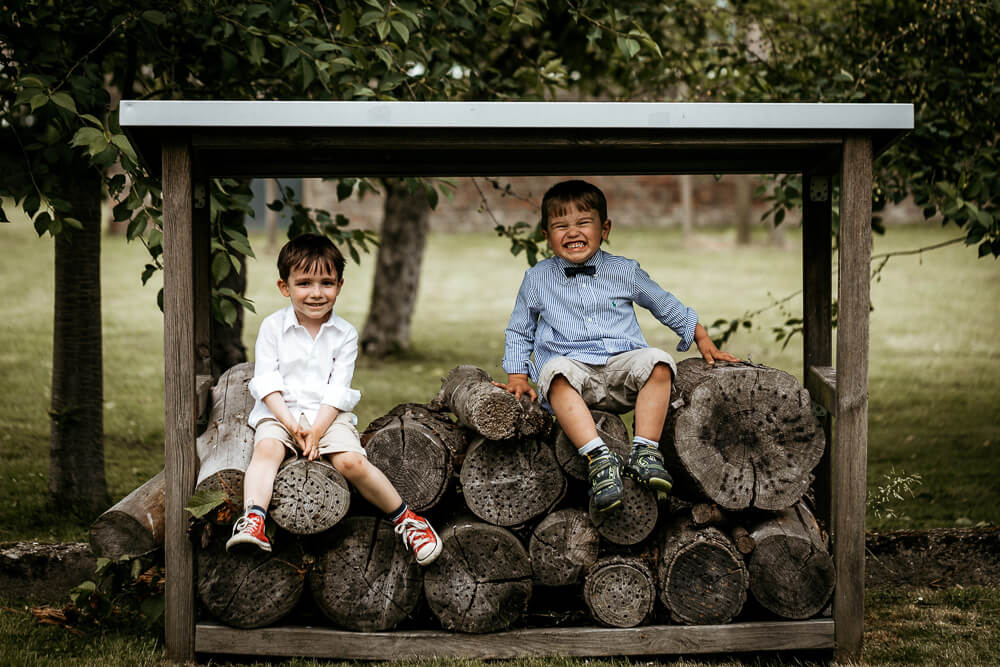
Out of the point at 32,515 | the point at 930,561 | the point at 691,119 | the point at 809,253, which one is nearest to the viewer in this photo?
the point at 691,119

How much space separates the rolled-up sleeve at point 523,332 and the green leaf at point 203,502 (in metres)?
1.33

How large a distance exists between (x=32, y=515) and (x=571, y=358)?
372 cm

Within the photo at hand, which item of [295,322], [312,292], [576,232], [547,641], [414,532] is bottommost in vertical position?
[547,641]

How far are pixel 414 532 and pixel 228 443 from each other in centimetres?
86

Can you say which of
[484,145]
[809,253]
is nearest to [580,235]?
[484,145]

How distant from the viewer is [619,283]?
4.54m

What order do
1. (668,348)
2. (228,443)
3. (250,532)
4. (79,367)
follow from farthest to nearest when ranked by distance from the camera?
(668,348) → (79,367) → (228,443) → (250,532)

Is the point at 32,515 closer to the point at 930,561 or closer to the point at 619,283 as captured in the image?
the point at 619,283

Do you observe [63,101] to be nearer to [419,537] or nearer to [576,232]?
[576,232]

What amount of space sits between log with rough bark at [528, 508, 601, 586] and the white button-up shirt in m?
0.95

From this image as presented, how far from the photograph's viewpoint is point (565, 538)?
4.19 metres

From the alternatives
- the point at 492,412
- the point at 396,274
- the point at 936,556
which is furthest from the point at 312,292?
the point at 396,274

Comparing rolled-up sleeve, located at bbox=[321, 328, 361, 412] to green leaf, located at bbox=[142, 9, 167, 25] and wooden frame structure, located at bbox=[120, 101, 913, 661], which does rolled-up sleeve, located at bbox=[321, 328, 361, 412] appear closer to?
wooden frame structure, located at bbox=[120, 101, 913, 661]

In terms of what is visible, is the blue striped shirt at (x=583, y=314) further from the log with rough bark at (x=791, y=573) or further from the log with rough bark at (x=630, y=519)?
the log with rough bark at (x=791, y=573)
